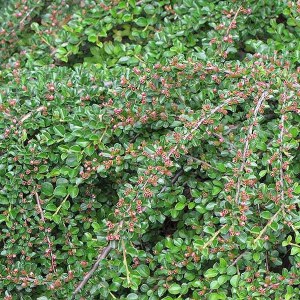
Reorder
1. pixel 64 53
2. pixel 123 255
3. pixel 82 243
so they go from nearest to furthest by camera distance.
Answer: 1. pixel 123 255
2. pixel 82 243
3. pixel 64 53

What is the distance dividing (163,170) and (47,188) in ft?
1.62

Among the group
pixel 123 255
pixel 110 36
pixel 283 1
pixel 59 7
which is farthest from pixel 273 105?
pixel 59 7

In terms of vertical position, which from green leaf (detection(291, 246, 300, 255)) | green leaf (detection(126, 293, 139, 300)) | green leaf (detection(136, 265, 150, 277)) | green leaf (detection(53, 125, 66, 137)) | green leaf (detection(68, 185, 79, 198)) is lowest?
green leaf (detection(126, 293, 139, 300))

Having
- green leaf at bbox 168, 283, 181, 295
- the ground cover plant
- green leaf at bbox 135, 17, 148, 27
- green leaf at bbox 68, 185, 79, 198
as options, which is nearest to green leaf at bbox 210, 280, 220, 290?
the ground cover plant

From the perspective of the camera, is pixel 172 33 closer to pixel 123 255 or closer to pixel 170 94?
pixel 170 94

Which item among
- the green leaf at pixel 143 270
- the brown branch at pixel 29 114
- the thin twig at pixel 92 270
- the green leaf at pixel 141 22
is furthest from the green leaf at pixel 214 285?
A: the green leaf at pixel 141 22

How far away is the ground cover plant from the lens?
1932 millimetres

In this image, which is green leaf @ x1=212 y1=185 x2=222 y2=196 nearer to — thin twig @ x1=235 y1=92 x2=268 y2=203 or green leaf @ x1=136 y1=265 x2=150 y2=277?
thin twig @ x1=235 y1=92 x2=268 y2=203

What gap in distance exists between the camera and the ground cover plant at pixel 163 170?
→ 1932 millimetres

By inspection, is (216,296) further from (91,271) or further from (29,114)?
(29,114)

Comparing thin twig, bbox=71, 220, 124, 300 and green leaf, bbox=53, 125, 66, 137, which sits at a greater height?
green leaf, bbox=53, 125, 66, 137

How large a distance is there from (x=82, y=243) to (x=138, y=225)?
31 cm

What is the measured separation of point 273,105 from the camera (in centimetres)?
228

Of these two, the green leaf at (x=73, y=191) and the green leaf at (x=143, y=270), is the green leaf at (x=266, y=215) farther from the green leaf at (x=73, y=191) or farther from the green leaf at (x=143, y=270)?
the green leaf at (x=73, y=191)
